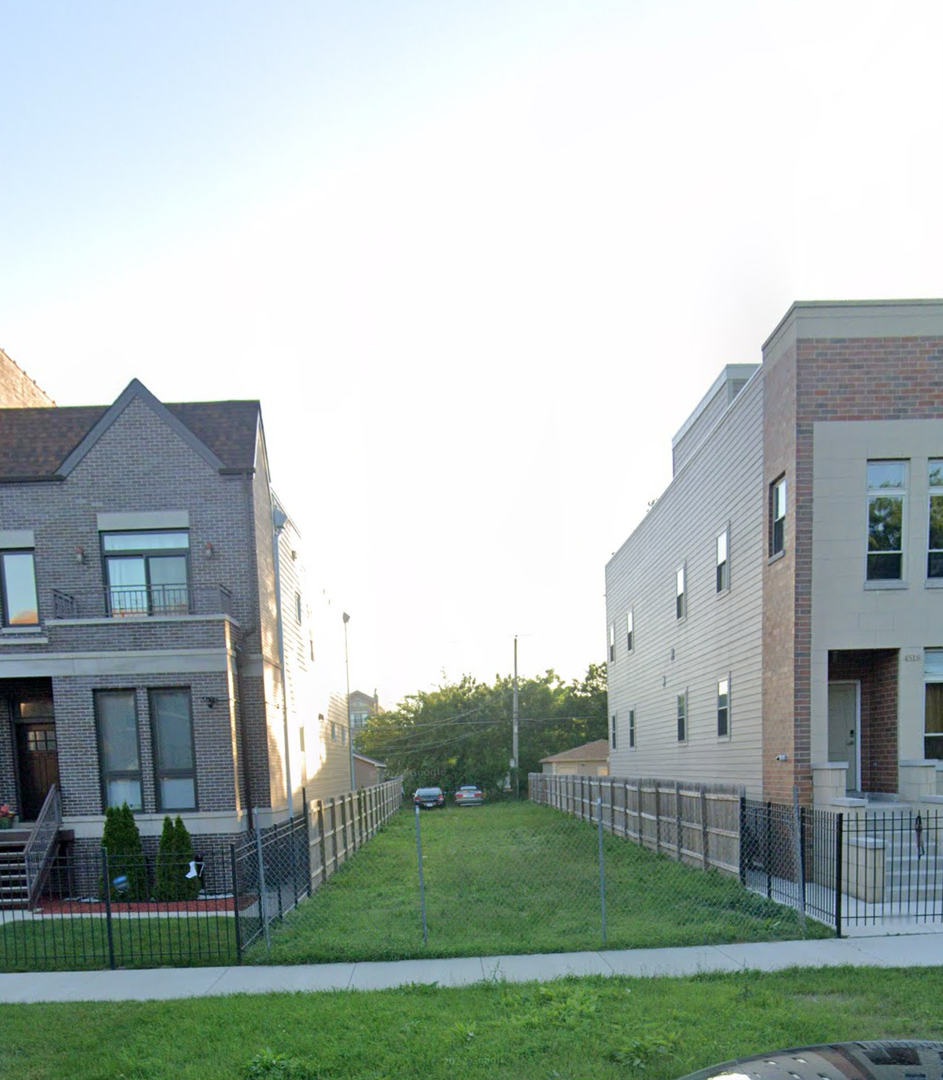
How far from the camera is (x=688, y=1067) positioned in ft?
16.7

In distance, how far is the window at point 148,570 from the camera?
14.8 meters

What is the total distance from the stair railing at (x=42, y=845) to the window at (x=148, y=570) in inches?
142

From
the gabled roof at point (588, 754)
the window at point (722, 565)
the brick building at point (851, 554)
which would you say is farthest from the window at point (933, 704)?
the gabled roof at point (588, 754)

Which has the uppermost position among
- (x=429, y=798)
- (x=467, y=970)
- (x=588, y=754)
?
(x=467, y=970)

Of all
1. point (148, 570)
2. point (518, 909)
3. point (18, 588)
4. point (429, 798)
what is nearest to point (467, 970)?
point (518, 909)

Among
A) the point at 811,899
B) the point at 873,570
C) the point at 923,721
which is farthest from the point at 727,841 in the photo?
the point at 873,570

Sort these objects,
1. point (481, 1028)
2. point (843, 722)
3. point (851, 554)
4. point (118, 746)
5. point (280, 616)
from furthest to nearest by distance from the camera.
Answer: point (280, 616) < point (118, 746) < point (843, 722) < point (851, 554) < point (481, 1028)

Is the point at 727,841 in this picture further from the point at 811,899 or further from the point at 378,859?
the point at 378,859

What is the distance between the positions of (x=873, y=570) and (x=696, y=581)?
19.1 feet

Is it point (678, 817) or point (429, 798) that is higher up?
point (678, 817)

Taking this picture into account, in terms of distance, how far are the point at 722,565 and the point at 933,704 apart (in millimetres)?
4719

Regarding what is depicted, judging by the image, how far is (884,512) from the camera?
474 inches

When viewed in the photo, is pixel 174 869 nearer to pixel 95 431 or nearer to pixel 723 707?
pixel 95 431

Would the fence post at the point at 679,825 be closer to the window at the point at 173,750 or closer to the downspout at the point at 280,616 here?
the downspout at the point at 280,616
